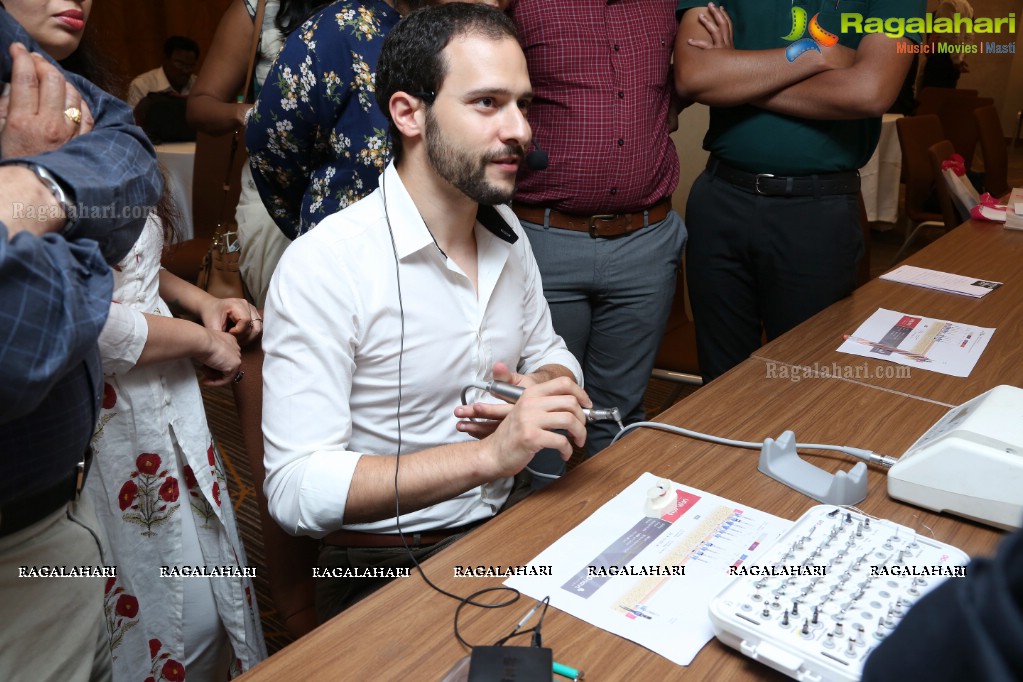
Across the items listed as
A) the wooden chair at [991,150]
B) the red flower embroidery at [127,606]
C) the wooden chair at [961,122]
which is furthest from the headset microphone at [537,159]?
the wooden chair at [961,122]

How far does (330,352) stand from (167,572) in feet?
1.56

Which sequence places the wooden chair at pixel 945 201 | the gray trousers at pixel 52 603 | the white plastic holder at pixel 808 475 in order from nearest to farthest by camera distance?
the gray trousers at pixel 52 603
the white plastic holder at pixel 808 475
the wooden chair at pixel 945 201

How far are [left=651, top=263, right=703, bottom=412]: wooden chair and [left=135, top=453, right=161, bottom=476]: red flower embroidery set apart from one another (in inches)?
61.3

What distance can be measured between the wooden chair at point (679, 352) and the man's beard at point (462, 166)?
4.06 ft

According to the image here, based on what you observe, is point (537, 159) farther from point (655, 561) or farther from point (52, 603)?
point (52, 603)

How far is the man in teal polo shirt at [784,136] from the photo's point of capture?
6.65 ft

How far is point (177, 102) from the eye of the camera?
436 centimetres

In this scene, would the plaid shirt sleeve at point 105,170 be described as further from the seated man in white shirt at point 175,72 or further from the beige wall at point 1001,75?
the beige wall at point 1001,75

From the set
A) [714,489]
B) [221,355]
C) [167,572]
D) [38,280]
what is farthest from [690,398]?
[38,280]

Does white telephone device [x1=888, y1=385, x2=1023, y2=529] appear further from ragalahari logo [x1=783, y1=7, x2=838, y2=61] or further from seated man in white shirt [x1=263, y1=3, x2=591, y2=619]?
ragalahari logo [x1=783, y1=7, x2=838, y2=61]

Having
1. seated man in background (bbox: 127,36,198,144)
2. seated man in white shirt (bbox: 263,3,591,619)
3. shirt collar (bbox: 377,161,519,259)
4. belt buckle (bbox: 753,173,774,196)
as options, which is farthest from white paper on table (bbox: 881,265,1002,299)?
seated man in background (bbox: 127,36,198,144)

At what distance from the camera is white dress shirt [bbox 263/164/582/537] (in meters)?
1.20

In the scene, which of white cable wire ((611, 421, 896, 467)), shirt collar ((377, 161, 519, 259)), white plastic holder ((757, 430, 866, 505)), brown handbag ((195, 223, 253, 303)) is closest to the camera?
white plastic holder ((757, 430, 866, 505))

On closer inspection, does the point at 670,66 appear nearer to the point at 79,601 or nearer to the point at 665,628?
the point at 665,628
